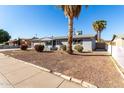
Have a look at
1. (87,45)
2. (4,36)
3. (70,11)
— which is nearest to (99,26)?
(87,45)

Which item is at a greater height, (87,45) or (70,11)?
(70,11)

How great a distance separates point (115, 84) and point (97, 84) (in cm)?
63

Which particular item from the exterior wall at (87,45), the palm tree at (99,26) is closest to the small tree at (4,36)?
the palm tree at (99,26)

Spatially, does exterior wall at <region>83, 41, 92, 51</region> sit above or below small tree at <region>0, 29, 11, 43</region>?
below

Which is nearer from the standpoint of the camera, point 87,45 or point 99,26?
point 87,45

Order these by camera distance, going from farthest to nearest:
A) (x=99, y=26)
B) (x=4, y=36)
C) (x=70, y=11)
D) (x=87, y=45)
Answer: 1. (x=4, y=36)
2. (x=99, y=26)
3. (x=87, y=45)
4. (x=70, y=11)

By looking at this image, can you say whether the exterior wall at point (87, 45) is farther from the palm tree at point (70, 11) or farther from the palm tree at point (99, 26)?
the palm tree at point (99, 26)

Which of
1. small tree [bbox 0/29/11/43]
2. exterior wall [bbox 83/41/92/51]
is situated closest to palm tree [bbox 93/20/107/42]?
exterior wall [bbox 83/41/92/51]

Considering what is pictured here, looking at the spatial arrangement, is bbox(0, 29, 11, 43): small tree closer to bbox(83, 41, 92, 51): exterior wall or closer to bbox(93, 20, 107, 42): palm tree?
bbox(93, 20, 107, 42): palm tree

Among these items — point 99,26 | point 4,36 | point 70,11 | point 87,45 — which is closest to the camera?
point 70,11

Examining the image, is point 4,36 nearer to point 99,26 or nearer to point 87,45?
point 99,26
